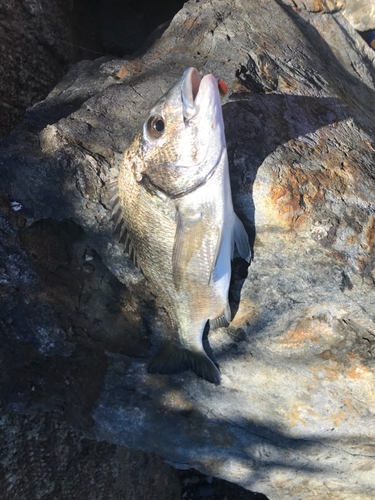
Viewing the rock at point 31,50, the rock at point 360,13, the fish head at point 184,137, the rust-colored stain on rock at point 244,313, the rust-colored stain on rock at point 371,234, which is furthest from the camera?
the rock at point 360,13

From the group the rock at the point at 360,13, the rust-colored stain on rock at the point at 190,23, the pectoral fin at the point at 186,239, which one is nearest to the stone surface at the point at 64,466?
the pectoral fin at the point at 186,239

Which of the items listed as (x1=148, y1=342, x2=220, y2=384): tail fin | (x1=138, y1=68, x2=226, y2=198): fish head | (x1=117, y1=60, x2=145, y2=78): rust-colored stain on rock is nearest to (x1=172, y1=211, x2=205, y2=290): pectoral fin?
(x1=138, y1=68, x2=226, y2=198): fish head

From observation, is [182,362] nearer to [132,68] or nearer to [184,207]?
[184,207]

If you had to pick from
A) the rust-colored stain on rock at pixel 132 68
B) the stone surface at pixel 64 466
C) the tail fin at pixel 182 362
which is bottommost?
the stone surface at pixel 64 466

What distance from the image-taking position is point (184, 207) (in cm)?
238

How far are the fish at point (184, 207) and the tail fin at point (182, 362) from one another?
0.09m

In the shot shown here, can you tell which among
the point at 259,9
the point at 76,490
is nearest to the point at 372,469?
the point at 76,490

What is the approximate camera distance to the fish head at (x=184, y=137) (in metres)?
2.18

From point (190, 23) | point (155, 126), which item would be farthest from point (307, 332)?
point (190, 23)

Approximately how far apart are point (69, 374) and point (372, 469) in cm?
258

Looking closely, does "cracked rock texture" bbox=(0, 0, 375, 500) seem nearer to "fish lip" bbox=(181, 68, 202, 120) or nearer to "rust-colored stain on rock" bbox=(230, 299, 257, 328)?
"rust-colored stain on rock" bbox=(230, 299, 257, 328)

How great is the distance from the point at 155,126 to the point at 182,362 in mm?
1631

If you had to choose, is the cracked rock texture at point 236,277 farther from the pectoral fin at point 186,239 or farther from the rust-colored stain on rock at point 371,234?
the pectoral fin at point 186,239

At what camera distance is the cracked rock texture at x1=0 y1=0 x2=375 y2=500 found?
8.10 ft
